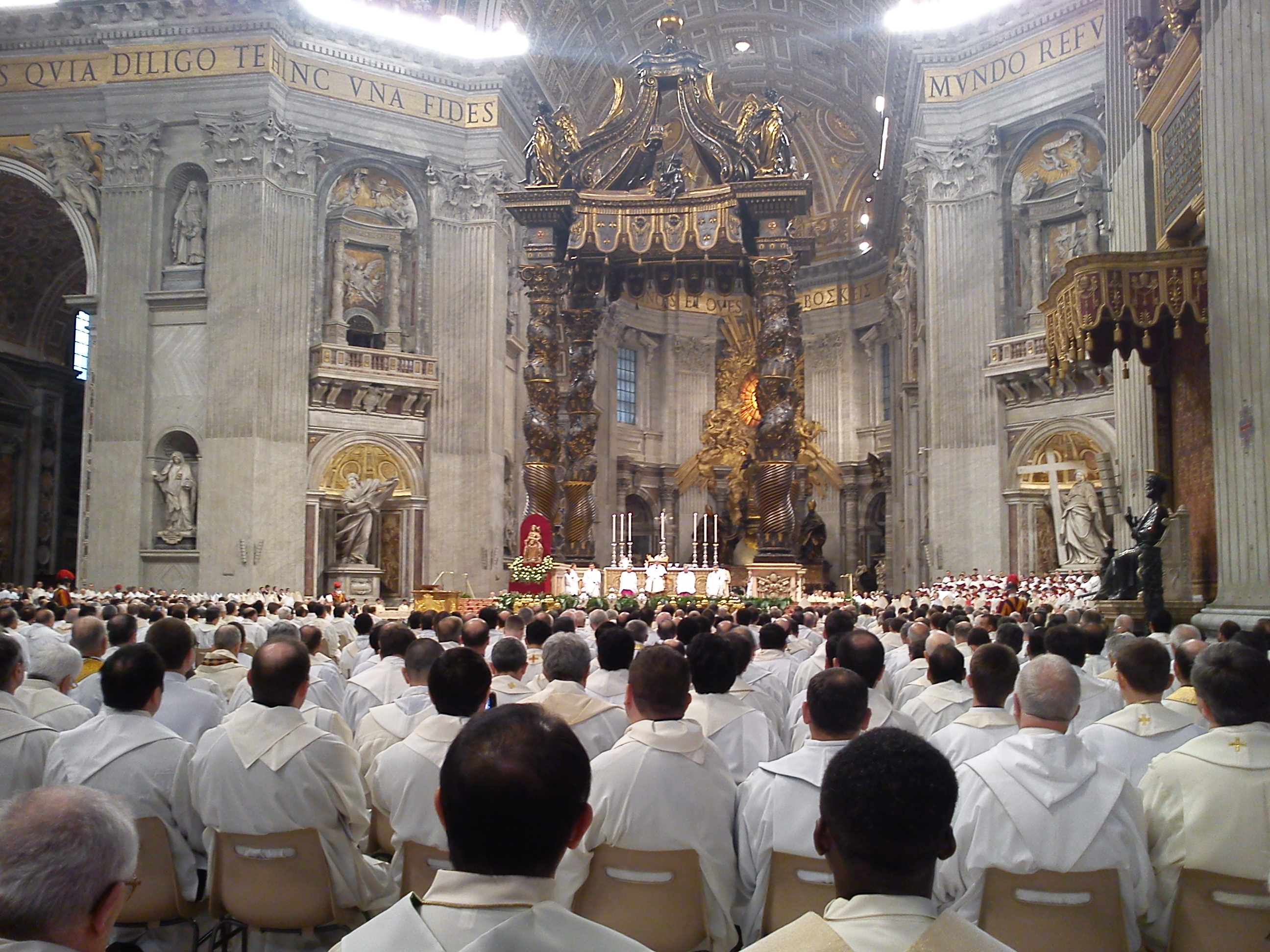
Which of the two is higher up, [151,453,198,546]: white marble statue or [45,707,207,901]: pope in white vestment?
[151,453,198,546]: white marble statue

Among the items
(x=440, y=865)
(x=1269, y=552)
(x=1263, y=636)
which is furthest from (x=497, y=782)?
(x=1269, y=552)

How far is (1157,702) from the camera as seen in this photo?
4.30 meters

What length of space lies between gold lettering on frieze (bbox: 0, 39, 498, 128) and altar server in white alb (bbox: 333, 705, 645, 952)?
22.2 m

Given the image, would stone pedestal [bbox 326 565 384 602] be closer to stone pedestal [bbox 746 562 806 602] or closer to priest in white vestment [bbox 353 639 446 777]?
stone pedestal [bbox 746 562 806 602]

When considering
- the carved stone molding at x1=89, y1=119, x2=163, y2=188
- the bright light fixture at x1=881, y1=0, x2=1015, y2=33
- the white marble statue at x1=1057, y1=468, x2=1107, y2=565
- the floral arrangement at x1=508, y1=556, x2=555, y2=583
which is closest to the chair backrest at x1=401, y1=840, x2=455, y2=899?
the floral arrangement at x1=508, y1=556, x2=555, y2=583

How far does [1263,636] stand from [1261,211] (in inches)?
159

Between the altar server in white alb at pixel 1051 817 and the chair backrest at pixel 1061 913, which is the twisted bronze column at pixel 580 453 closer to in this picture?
the altar server in white alb at pixel 1051 817

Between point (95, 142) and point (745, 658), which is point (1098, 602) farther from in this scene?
point (95, 142)

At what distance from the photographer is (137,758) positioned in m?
4.00

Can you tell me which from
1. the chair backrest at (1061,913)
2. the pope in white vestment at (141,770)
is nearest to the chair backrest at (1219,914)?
the chair backrest at (1061,913)

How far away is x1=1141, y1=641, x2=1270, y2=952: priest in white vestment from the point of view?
3342 mm

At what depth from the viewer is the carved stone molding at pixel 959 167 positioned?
20500 millimetres

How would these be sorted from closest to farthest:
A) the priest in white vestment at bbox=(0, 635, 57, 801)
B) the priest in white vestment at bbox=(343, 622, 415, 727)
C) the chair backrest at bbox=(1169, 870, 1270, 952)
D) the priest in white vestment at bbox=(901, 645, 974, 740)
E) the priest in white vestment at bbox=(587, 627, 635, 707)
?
the chair backrest at bbox=(1169, 870, 1270, 952), the priest in white vestment at bbox=(0, 635, 57, 801), the priest in white vestment at bbox=(901, 645, 974, 740), the priest in white vestment at bbox=(587, 627, 635, 707), the priest in white vestment at bbox=(343, 622, 415, 727)

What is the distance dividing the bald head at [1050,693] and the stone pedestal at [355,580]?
1964 cm
